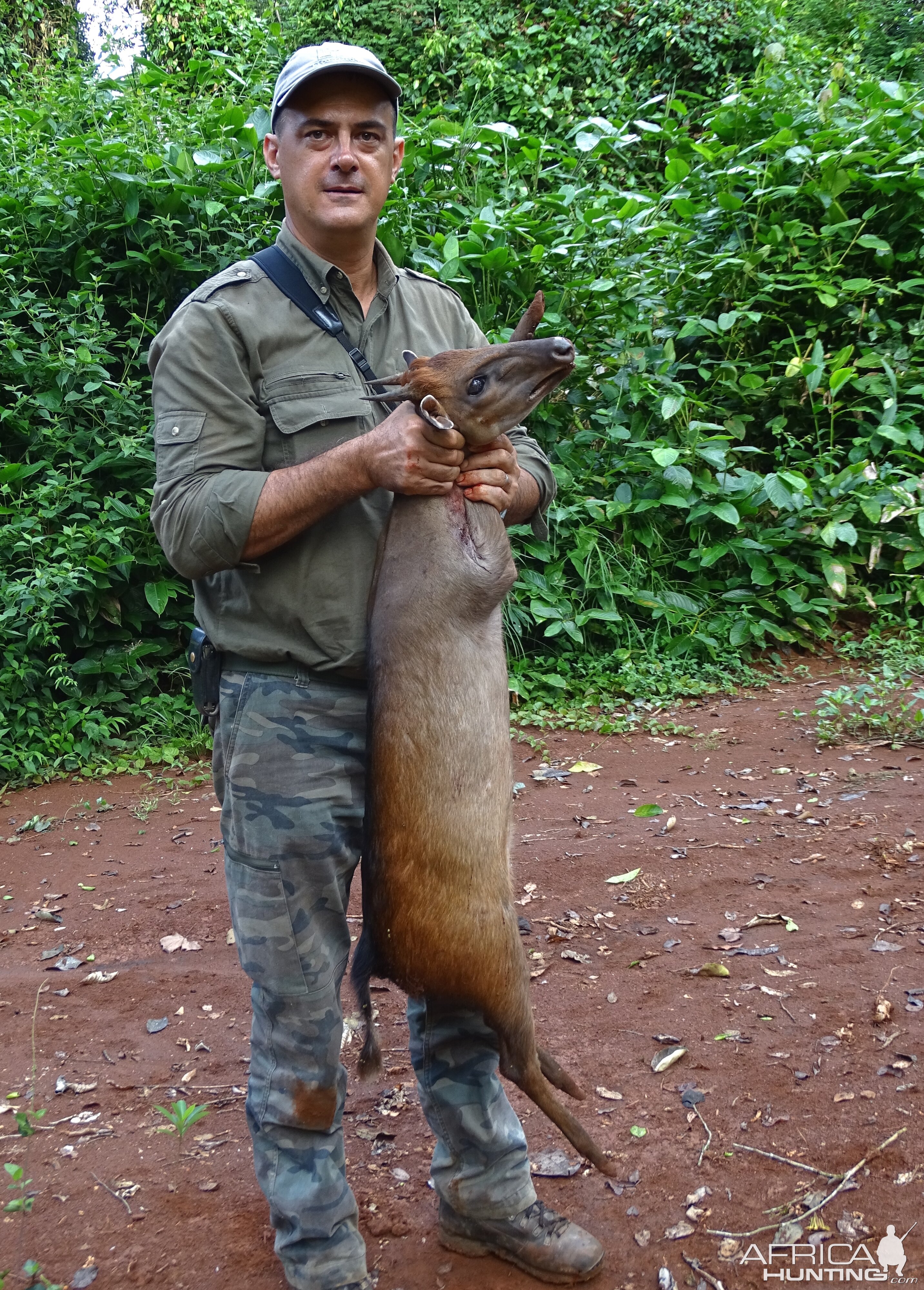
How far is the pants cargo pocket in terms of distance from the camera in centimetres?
236

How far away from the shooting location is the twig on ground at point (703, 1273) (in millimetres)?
2537

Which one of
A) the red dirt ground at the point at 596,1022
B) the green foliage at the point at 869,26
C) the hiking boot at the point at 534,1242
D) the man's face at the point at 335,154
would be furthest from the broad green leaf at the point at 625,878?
the green foliage at the point at 869,26

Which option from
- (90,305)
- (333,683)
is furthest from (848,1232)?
(90,305)

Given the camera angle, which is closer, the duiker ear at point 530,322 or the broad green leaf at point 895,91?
the duiker ear at point 530,322

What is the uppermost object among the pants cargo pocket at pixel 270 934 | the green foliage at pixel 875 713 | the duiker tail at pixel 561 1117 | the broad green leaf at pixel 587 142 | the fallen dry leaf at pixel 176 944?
the broad green leaf at pixel 587 142

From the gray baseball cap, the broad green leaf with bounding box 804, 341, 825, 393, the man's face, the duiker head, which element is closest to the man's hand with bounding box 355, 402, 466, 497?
the duiker head

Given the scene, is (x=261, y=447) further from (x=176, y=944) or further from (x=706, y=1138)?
(x=176, y=944)

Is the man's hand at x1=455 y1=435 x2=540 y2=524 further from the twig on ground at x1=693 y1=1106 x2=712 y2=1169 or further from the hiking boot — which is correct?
the twig on ground at x1=693 y1=1106 x2=712 y2=1169

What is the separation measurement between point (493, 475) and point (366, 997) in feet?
4.28

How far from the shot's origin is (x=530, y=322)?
98.9 inches

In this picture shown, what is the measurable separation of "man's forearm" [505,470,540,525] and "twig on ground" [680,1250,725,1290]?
1868 mm

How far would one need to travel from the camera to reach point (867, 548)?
7.19 meters

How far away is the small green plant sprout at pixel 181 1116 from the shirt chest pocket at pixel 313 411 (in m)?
1.76

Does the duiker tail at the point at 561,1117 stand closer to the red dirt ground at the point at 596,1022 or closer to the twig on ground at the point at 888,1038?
the red dirt ground at the point at 596,1022
